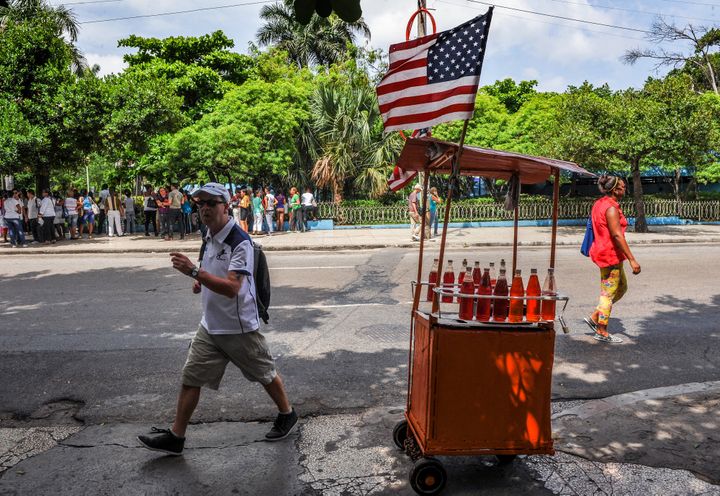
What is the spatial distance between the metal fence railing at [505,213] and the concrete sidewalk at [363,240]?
1.39 meters

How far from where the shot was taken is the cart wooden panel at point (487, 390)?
3354mm

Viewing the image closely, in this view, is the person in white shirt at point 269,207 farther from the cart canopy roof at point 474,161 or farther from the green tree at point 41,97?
the cart canopy roof at point 474,161

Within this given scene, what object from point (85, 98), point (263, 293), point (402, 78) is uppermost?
point (85, 98)

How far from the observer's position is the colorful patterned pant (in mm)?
6238

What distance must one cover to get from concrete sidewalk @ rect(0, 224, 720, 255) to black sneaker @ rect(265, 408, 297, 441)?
12.5m

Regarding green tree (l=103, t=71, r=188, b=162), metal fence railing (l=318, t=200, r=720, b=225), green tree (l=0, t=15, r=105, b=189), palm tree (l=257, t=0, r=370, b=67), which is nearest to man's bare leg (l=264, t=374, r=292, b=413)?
green tree (l=0, t=15, r=105, b=189)

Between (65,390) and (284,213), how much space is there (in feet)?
54.5

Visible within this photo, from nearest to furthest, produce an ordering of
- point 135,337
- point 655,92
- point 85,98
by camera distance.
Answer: point 135,337 → point 85,98 → point 655,92

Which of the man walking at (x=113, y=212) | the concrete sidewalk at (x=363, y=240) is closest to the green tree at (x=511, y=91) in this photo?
the concrete sidewalk at (x=363, y=240)

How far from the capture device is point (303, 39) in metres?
34.2

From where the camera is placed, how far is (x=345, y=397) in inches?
191

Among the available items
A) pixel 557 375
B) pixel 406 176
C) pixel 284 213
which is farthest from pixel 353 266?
pixel 284 213

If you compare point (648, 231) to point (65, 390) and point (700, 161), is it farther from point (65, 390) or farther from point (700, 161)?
point (65, 390)

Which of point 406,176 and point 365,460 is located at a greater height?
point 406,176
